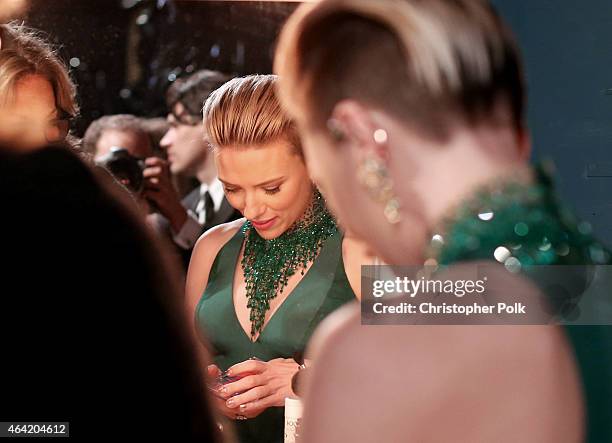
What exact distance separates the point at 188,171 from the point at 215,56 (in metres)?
0.18

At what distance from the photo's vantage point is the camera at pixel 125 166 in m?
1.17

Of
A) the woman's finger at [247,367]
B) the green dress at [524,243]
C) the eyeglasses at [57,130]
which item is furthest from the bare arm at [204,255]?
the green dress at [524,243]

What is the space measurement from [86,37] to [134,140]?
169 millimetres

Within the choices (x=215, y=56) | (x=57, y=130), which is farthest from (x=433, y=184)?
(x=57, y=130)

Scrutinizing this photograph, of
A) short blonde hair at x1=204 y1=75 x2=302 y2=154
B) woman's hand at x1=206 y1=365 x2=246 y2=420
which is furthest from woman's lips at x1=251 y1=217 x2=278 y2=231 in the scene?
woman's hand at x1=206 y1=365 x2=246 y2=420

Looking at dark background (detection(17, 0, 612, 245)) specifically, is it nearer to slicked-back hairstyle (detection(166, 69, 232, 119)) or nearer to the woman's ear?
slicked-back hairstyle (detection(166, 69, 232, 119))

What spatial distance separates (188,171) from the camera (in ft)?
4.00

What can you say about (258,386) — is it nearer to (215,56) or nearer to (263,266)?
(263,266)

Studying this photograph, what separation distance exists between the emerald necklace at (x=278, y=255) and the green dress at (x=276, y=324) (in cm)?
1

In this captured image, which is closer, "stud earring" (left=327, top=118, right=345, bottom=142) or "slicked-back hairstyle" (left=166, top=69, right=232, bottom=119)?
"stud earring" (left=327, top=118, right=345, bottom=142)

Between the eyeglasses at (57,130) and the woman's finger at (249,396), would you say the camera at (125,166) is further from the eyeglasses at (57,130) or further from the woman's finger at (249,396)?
the woman's finger at (249,396)

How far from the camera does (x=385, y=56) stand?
34.9 inches

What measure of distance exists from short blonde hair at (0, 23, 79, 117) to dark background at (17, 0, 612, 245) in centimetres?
2

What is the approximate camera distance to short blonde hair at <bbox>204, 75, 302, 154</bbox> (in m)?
1.14
